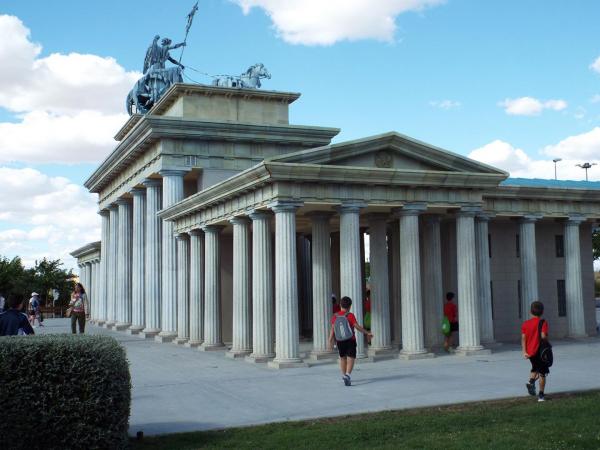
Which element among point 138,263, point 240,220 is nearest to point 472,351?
point 240,220

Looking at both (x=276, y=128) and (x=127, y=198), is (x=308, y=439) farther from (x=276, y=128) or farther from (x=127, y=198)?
(x=127, y=198)

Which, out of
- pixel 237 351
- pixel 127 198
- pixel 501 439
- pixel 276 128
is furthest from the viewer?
pixel 127 198

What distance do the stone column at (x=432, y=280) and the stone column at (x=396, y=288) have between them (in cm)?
124

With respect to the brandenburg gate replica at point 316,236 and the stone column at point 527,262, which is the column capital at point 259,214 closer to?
the brandenburg gate replica at point 316,236

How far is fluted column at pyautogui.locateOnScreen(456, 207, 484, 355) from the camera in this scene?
21.9 meters

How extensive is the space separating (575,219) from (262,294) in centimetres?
1258

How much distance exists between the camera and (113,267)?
136 ft

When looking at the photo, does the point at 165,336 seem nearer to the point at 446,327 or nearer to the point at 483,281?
the point at 446,327

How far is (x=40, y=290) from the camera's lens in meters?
77.7

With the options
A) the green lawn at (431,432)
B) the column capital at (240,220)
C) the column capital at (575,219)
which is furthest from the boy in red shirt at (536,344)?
the column capital at (575,219)

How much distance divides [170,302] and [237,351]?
9.21 metres

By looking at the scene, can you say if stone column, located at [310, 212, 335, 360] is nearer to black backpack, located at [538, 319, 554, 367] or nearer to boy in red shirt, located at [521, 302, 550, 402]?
boy in red shirt, located at [521, 302, 550, 402]

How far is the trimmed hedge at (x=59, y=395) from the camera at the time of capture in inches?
354

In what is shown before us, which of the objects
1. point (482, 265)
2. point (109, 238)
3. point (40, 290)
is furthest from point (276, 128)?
point (40, 290)
